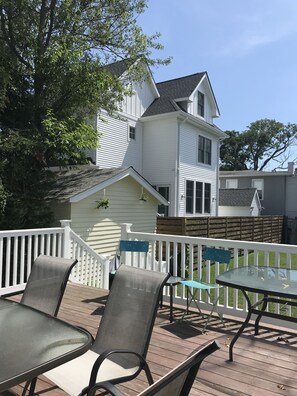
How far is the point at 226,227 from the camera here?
14273 millimetres

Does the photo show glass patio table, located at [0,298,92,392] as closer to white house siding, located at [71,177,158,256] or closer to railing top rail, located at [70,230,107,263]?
railing top rail, located at [70,230,107,263]

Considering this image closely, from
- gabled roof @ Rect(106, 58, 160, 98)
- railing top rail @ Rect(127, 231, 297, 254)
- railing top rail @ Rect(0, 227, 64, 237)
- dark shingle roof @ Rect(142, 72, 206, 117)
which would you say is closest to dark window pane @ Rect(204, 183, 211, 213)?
dark shingle roof @ Rect(142, 72, 206, 117)

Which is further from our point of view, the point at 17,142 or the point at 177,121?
the point at 177,121

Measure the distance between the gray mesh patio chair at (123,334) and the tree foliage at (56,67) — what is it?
6.31 m

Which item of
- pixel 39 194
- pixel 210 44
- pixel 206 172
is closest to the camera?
pixel 39 194

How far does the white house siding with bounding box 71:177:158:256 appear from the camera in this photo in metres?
8.77

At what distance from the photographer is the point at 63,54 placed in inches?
327

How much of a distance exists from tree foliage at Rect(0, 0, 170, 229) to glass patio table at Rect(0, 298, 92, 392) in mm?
6304

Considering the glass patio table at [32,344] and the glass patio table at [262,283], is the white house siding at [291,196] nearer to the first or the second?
the glass patio table at [262,283]

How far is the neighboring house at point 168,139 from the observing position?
570 inches

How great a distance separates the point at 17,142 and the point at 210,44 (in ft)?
27.3

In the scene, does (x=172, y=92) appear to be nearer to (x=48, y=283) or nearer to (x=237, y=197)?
(x=237, y=197)

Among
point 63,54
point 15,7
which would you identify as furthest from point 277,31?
point 15,7

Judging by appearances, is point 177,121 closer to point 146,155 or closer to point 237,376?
point 146,155
